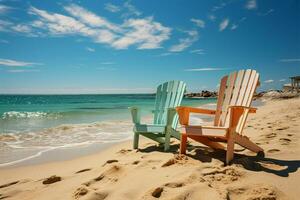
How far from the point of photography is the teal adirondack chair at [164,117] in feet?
13.7

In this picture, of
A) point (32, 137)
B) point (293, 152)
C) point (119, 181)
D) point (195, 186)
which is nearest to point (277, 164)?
point (293, 152)

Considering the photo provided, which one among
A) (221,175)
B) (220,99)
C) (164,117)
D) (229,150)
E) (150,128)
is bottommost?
(221,175)

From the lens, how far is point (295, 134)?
470 centimetres

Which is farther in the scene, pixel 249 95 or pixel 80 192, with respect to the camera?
pixel 249 95

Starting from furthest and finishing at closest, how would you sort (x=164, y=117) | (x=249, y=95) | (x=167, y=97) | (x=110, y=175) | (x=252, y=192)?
(x=167, y=97) < (x=164, y=117) < (x=249, y=95) < (x=110, y=175) < (x=252, y=192)

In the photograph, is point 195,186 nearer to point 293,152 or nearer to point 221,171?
point 221,171

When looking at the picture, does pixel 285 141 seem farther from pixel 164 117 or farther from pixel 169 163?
pixel 169 163

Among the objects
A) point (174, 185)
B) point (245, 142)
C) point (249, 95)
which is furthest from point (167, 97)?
point (174, 185)

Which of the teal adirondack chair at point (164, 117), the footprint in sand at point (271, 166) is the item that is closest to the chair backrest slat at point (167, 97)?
the teal adirondack chair at point (164, 117)

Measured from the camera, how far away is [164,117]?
4844 mm

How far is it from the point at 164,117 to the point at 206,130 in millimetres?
1637

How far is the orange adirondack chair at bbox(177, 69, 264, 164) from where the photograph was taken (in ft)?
10.1

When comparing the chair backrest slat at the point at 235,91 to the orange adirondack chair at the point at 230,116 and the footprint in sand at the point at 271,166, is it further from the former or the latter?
the footprint in sand at the point at 271,166

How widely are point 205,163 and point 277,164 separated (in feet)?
2.53
